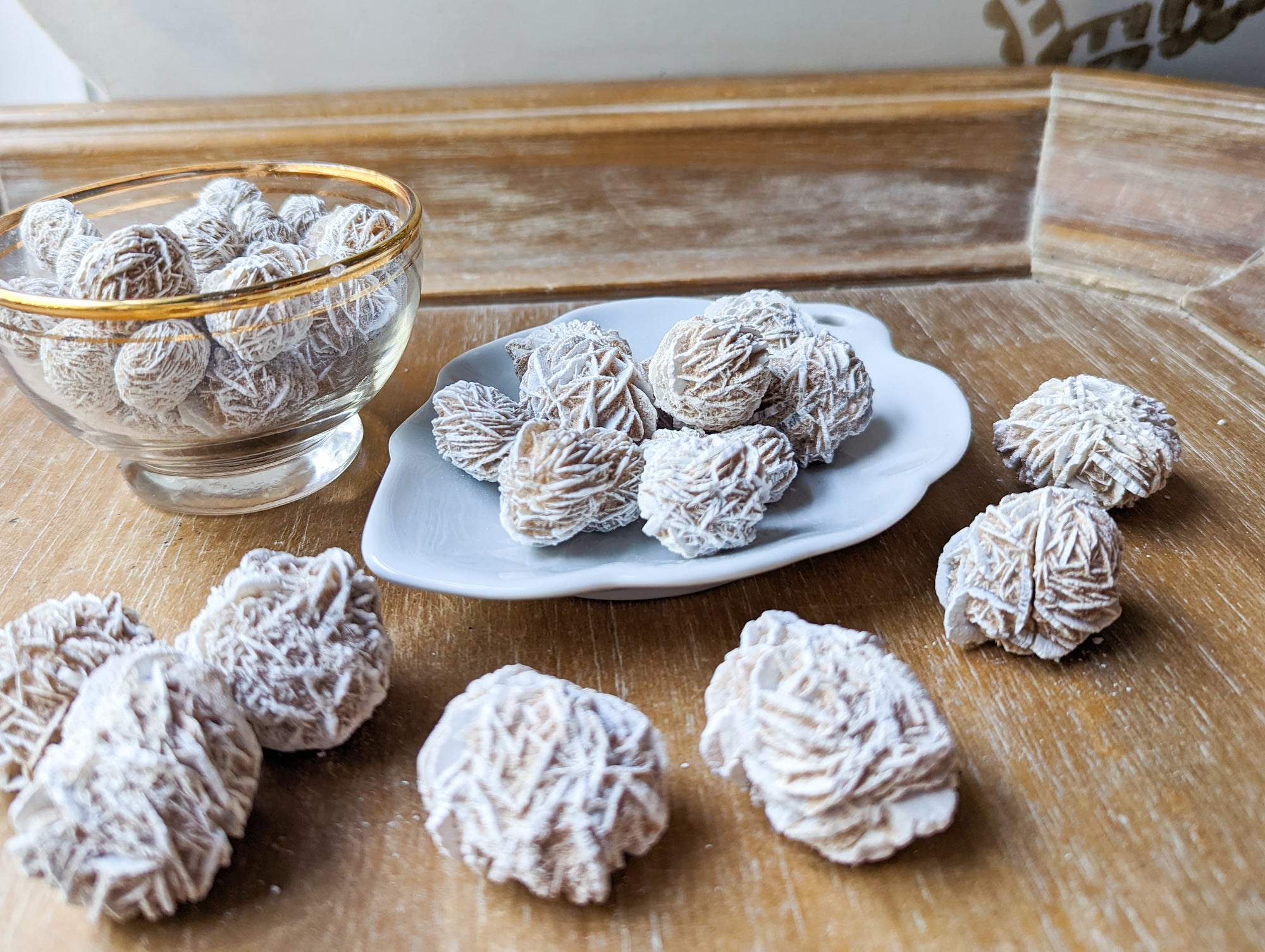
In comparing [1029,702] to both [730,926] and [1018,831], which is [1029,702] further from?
[730,926]

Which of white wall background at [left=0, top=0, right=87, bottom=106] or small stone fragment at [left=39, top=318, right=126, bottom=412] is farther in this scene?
white wall background at [left=0, top=0, right=87, bottom=106]

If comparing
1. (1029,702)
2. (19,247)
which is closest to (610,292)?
(19,247)

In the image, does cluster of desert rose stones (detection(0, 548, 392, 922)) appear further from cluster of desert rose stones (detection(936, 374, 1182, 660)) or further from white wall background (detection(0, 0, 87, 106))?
white wall background (detection(0, 0, 87, 106))

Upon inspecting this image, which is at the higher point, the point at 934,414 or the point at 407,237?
the point at 407,237

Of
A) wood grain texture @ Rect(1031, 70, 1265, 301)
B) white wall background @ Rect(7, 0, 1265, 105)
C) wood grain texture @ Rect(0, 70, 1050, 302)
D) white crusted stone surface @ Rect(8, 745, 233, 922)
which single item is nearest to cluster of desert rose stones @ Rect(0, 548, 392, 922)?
white crusted stone surface @ Rect(8, 745, 233, 922)

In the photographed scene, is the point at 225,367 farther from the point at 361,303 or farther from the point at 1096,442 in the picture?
the point at 1096,442
